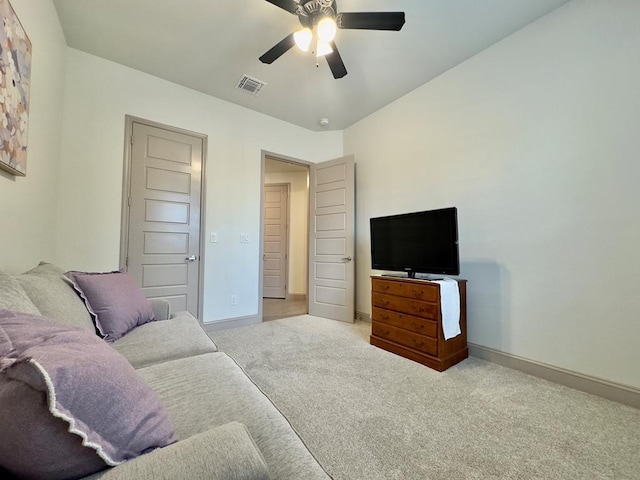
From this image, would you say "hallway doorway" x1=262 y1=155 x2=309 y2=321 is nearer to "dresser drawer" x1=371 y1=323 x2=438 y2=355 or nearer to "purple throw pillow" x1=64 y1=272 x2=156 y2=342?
"dresser drawer" x1=371 y1=323 x2=438 y2=355

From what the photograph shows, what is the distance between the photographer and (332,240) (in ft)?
12.5

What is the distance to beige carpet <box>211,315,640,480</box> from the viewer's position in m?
1.24

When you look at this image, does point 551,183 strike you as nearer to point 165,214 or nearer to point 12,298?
point 12,298

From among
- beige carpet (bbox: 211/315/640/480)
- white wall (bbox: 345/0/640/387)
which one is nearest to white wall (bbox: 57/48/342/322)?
beige carpet (bbox: 211/315/640/480)

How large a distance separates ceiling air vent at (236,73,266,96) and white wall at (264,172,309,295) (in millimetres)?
2787

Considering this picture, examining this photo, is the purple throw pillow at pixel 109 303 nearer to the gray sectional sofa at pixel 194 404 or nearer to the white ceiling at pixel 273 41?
the gray sectional sofa at pixel 194 404

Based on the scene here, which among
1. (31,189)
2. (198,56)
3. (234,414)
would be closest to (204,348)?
(234,414)

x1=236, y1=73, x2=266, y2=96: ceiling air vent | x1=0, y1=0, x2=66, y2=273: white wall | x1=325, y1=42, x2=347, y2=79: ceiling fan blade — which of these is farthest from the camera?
x1=236, y1=73, x2=266, y2=96: ceiling air vent

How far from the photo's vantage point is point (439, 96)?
2.88 m

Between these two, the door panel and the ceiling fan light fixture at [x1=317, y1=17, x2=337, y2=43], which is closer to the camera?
the ceiling fan light fixture at [x1=317, y1=17, x2=337, y2=43]

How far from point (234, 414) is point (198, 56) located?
10.3 feet

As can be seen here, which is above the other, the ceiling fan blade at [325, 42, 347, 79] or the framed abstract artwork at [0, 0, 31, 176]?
the ceiling fan blade at [325, 42, 347, 79]

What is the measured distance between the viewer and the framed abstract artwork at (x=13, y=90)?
50.9 inches

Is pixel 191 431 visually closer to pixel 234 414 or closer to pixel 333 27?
pixel 234 414
